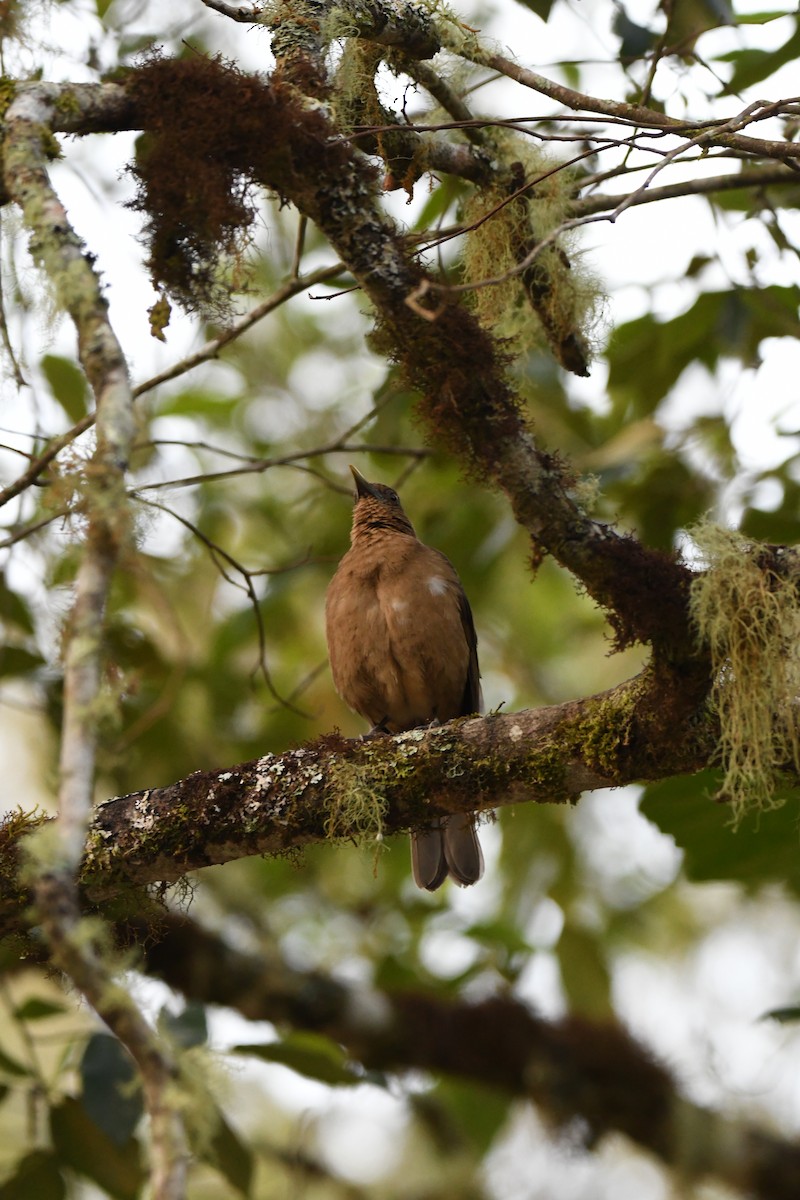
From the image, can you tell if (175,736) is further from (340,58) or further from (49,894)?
(49,894)

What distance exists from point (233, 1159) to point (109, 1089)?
26.3 inches

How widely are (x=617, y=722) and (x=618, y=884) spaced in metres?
5.07

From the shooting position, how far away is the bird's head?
530 centimetres

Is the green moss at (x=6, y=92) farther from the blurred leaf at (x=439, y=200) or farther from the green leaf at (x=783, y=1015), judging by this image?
the green leaf at (x=783, y=1015)

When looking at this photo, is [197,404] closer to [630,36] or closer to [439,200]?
[439,200]

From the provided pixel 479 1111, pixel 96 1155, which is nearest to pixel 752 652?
pixel 96 1155

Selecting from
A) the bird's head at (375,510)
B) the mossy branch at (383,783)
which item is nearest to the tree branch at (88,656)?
the mossy branch at (383,783)

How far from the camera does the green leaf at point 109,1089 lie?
3.83 metres

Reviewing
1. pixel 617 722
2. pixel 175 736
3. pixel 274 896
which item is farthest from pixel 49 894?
pixel 274 896

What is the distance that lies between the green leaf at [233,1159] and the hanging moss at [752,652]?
2420mm

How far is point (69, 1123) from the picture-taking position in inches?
171

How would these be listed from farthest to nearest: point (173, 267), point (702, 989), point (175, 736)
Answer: point (702, 989) → point (175, 736) → point (173, 267)

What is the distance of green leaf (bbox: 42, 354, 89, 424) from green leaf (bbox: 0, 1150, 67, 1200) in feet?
8.38

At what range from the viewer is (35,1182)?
4.23 metres
